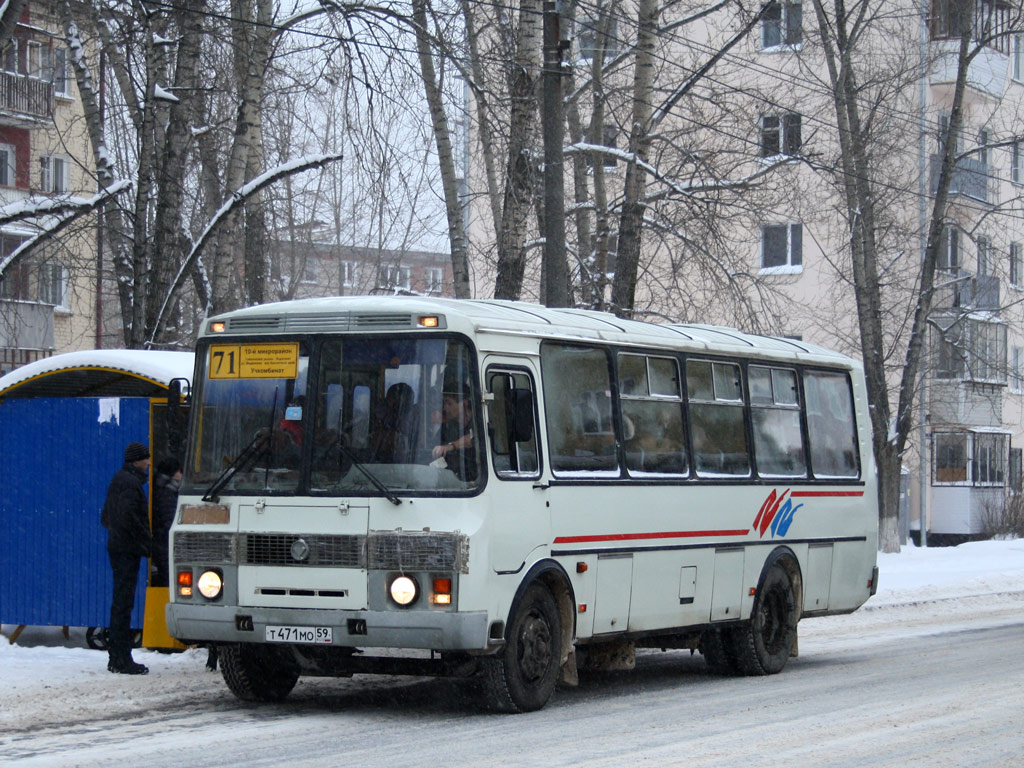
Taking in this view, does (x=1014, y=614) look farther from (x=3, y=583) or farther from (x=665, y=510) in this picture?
(x=3, y=583)

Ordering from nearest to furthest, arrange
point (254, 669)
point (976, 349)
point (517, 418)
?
point (517, 418) → point (254, 669) → point (976, 349)

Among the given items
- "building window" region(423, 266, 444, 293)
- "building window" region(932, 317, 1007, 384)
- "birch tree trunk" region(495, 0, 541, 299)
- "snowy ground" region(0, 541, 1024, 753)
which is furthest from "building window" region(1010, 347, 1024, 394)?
"birch tree trunk" region(495, 0, 541, 299)

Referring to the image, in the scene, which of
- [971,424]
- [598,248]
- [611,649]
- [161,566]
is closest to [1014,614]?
[598,248]

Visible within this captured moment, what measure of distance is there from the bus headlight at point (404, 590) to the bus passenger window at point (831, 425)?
242 inches

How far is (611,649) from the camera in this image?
12711 mm

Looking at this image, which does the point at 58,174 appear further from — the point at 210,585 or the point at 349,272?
the point at 210,585

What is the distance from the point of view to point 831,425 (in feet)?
51.5

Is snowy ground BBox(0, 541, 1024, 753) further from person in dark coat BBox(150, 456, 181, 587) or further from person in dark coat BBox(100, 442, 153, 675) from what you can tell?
person in dark coat BBox(150, 456, 181, 587)

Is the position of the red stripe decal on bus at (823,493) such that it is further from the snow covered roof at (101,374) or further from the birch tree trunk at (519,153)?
the snow covered roof at (101,374)

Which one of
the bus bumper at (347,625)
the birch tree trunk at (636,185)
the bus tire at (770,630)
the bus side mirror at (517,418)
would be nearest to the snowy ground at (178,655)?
the bus bumper at (347,625)

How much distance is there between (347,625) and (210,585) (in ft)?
3.54

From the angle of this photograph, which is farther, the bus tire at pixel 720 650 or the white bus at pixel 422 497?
the bus tire at pixel 720 650

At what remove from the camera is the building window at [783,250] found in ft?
146

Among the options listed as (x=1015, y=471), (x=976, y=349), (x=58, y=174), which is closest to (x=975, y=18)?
(x=976, y=349)
